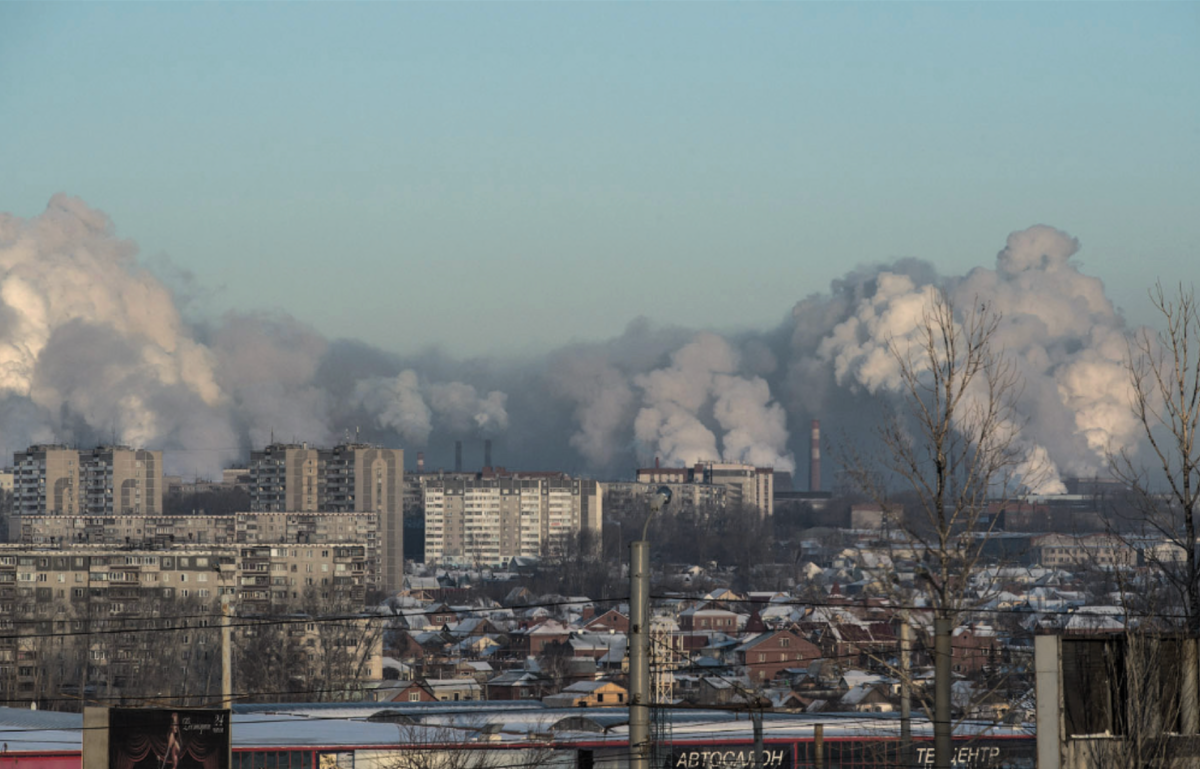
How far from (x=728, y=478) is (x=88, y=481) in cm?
6048

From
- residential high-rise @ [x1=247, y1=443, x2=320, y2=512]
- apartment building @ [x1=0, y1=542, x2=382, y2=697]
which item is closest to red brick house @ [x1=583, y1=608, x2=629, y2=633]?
apartment building @ [x1=0, y1=542, x2=382, y2=697]

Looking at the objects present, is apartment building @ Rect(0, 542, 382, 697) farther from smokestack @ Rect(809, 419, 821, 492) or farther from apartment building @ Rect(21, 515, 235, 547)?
smokestack @ Rect(809, 419, 821, 492)

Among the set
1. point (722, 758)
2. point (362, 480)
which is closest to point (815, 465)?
point (362, 480)

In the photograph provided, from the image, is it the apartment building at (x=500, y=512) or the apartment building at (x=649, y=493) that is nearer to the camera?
the apartment building at (x=500, y=512)

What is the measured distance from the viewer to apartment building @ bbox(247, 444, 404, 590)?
99.2 m

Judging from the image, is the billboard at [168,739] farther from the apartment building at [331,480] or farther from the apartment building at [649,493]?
the apartment building at [649,493]

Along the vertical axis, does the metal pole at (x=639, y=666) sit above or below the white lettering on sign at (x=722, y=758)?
above

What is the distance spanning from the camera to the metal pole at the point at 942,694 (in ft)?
27.7

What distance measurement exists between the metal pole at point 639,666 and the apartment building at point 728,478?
129 m

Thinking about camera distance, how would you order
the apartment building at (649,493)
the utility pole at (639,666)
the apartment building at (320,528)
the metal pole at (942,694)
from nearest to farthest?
the metal pole at (942,694) → the utility pole at (639,666) → the apartment building at (320,528) → the apartment building at (649,493)

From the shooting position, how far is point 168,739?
49.9 ft

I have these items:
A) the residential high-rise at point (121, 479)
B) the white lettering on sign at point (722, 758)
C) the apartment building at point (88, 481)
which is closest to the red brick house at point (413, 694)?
the white lettering on sign at point (722, 758)

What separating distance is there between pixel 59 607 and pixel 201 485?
67777 millimetres

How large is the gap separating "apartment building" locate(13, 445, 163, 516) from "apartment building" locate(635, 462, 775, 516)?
49093mm
